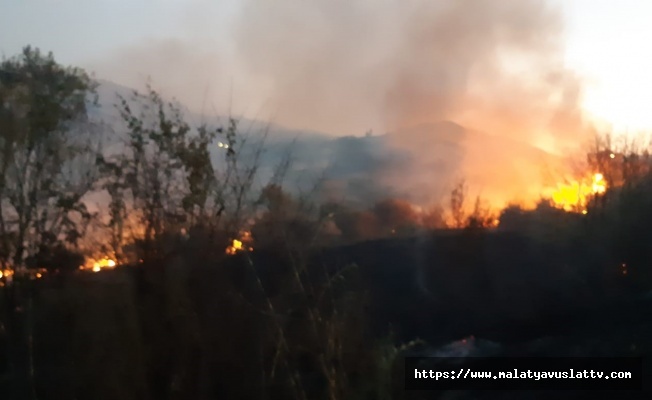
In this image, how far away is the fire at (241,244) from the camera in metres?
9.31

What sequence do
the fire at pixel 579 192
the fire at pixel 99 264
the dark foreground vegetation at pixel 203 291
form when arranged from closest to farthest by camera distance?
1. the dark foreground vegetation at pixel 203 291
2. the fire at pixel 99 264
3. the fire at pixel 579 192

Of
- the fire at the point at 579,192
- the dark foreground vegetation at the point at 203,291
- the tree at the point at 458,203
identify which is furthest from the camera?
the tree at the point at 458,203

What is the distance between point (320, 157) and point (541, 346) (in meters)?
10.6

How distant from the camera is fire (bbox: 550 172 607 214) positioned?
17469mm

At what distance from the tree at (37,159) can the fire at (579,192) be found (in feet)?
31.5

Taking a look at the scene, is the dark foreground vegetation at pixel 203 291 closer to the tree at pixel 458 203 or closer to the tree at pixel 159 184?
the tree at pixel 159 184

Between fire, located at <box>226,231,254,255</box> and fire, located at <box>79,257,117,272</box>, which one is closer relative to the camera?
fire, located at <box>226,231,254,255</box>

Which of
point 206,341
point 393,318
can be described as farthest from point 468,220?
point 206,341

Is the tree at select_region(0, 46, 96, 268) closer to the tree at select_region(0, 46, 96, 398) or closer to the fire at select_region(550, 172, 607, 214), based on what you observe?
the tree at select_region(0, 46, 96, 398)

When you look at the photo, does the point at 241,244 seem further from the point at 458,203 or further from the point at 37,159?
the point at 458,203

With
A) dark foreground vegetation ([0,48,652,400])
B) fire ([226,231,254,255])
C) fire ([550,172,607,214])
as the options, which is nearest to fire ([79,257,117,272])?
dark foreground vegetation ([0,48,652,400])

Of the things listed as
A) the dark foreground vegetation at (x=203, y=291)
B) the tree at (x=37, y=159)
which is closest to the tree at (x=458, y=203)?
the dark foreground vegetation at (x=203, y=291)

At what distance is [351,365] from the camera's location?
7.36 metres

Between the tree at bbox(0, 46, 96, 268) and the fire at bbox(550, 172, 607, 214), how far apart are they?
9.59m
